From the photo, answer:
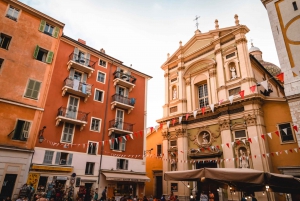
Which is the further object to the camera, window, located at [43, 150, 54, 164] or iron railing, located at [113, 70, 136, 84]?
iron railing, located at [113, 70, 136, 84]

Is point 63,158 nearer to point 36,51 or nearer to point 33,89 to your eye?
point 33,89

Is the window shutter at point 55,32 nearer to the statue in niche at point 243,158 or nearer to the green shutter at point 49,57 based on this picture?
the green shutter at point 49,57

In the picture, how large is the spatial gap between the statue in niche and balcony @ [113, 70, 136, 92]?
11.8 meters

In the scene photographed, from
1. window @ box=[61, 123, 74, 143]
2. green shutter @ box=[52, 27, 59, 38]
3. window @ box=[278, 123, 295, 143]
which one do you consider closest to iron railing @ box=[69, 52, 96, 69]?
green shutter @ box=[52, 27, 59, 38]

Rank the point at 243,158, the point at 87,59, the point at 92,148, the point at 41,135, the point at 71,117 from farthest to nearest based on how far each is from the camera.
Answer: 1. the point at 87,59
2. the point at 92,148
3. the point at 71,117
4. the point at 243,158
5. the point at 41,135

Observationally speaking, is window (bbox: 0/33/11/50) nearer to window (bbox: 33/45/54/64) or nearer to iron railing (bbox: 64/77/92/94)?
window (bbox: 33/45/54/64)

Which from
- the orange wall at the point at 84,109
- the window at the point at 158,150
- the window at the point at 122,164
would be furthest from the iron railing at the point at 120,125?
the window at the point at 158,150

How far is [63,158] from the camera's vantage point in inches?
624

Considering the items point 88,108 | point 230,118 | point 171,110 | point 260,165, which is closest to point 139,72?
point 171,110

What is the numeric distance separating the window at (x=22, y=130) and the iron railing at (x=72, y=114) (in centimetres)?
246

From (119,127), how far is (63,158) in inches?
219

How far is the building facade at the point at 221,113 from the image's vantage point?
15430 millimetres

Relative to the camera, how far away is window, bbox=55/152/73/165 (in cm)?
1537

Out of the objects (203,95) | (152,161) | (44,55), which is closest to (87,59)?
(44,55)
